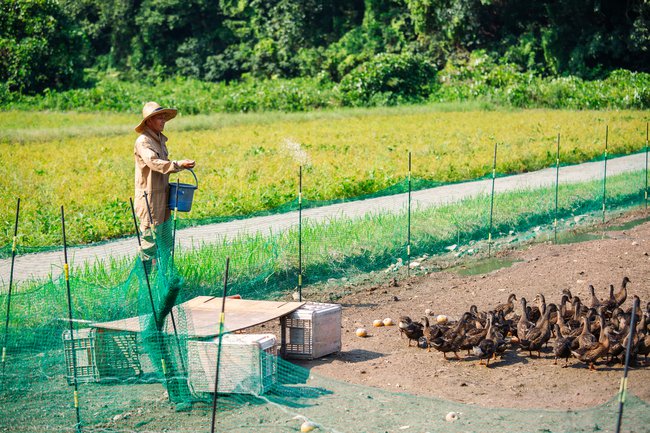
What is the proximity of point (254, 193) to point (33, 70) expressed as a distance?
29324mm

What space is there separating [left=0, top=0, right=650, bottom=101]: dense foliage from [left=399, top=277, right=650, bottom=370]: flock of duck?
3016 cm

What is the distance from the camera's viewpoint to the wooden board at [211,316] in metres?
8.64

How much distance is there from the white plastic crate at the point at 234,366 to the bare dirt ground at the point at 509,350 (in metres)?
0.96

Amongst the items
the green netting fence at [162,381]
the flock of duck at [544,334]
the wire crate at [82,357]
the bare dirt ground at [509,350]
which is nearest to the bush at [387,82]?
the bare dirt ground at [509,350]

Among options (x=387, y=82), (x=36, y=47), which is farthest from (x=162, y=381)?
(x=36, y=47)

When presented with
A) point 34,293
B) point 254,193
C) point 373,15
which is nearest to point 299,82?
point 373,15

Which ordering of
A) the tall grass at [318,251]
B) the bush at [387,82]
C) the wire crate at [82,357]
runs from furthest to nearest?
the bush at [387,82]
the tall grass at [318,251]
the wire crate at [82,357]

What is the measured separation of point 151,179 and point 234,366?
3069mm

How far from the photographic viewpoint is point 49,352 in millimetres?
9297

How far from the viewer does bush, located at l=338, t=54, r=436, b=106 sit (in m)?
41.6

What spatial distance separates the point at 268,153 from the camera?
82.6ft

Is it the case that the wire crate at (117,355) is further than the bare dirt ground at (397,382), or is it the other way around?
the wire crate at (117,355)

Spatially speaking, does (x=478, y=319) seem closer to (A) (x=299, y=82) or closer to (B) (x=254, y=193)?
(B) (x=254, y=193)

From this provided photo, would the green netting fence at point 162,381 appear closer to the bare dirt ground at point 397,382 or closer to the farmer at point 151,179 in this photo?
the bare dirt ground at point 397,382
